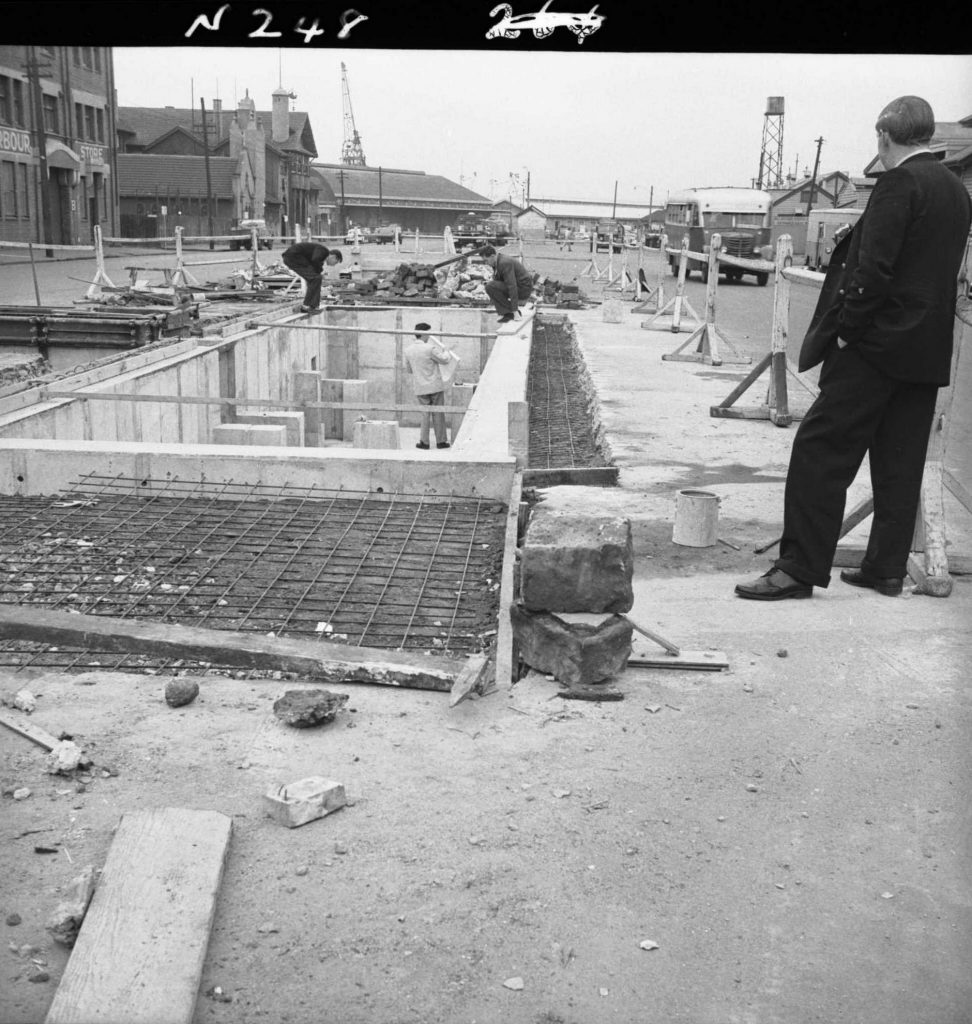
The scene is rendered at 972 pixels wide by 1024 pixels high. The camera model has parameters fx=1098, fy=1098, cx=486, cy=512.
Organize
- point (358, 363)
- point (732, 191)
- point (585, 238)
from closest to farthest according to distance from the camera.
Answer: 1. point (358, 363)
2. point (732, 191)
3. point (585, 238)

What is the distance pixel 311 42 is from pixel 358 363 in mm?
23085

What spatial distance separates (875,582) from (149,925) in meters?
3.27

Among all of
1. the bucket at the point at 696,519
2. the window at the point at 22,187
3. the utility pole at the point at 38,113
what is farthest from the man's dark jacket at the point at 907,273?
the window at the point at 22,187

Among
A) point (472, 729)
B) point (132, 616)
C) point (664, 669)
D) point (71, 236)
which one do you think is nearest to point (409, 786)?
point (472, 729)

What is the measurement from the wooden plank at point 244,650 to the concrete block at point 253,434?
868cm

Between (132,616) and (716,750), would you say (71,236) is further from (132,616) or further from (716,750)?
(716,750)

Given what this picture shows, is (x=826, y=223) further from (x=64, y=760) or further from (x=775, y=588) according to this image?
(x=64, y=760)

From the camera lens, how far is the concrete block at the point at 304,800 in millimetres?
2834

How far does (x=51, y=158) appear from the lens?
24.8 meters

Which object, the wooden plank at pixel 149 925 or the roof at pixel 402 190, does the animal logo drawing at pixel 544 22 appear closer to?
the wooden plank at pixel 149 925

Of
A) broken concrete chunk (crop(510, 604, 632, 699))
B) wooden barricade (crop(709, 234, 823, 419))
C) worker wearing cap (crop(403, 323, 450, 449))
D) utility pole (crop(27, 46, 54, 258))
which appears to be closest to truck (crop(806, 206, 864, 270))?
wooden barricade (crop(709, 234, 823, 419))

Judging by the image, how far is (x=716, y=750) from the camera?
3254 millimetres

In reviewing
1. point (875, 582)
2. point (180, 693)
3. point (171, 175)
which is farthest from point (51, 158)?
point (171, 175)

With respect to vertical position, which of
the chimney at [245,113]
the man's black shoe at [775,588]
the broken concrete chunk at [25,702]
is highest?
the chimney at [245,113]
